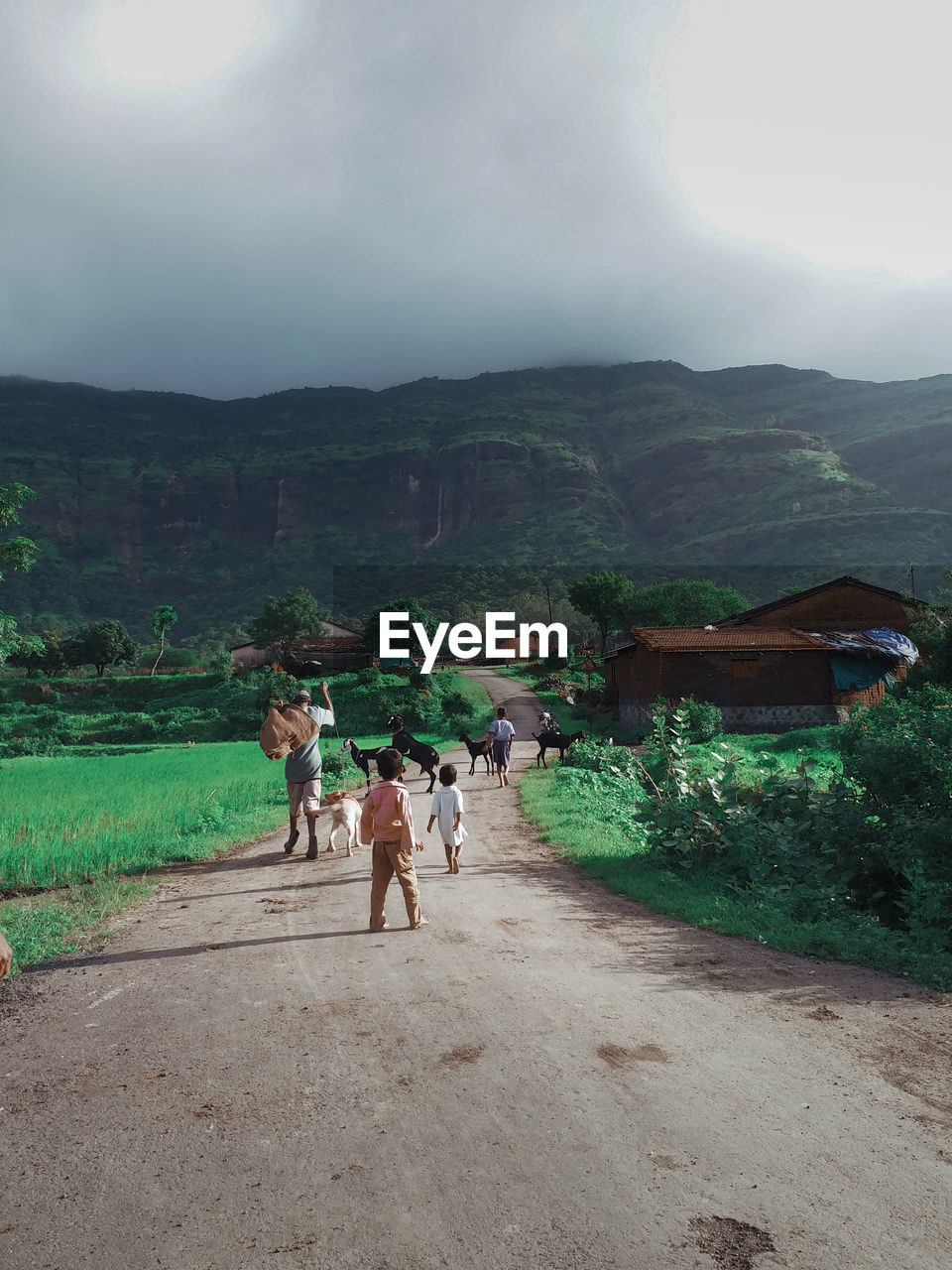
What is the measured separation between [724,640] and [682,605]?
155ft

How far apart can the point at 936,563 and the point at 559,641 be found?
236 feet

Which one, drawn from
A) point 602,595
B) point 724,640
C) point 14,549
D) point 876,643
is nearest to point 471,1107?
point 14,549

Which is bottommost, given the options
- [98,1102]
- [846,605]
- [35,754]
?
[35,754]

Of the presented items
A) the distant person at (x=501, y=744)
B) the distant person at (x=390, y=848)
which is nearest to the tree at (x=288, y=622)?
the distant person at (x=501, y=744)

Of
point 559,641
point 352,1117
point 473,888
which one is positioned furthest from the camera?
point 559,641

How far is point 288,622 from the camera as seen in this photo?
85000 millimetres

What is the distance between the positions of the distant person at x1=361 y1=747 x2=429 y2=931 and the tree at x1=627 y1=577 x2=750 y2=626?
250 ft

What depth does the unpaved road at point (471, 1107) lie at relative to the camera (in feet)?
11.1

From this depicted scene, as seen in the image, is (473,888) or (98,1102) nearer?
(98,1102)

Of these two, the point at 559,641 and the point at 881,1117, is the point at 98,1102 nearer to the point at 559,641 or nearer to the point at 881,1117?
the point at 881,1117

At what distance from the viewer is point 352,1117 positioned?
14.3 ft

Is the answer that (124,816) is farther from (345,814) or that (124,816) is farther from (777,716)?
(777,716)

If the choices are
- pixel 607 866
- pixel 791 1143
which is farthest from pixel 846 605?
pixel 791 1143

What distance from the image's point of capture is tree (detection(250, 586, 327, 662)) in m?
84.8
